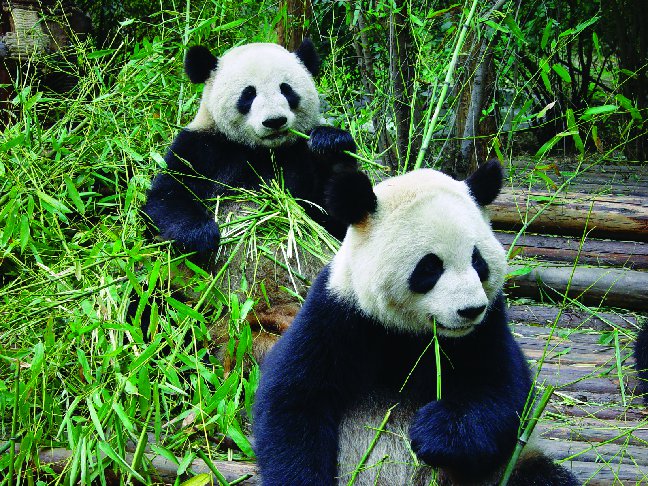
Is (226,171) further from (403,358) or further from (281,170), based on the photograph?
(403,358)

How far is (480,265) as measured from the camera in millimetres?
2412

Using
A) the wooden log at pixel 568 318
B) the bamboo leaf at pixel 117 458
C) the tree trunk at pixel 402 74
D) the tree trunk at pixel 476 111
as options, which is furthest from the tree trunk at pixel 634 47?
the bamboo leaf at pixel 117 458

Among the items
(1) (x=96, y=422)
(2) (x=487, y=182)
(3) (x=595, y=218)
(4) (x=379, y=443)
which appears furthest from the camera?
(3) (x=595, y=218)

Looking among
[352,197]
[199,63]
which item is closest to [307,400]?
[352,197]

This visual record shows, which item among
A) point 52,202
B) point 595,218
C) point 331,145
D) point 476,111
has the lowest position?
point 595,218

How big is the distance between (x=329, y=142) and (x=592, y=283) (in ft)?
5.88

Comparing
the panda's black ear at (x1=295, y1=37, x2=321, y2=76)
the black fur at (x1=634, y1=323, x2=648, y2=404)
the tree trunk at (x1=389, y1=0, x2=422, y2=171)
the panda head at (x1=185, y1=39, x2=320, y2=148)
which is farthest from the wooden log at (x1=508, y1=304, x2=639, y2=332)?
the panda's black ear at (x1=295, y1=37, x2=321, y2=76)

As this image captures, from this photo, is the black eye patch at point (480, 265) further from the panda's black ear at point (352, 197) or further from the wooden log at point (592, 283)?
the wooden log at point (592, 283)

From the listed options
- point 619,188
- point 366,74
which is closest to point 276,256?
point 366,74

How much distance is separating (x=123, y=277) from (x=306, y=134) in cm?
134

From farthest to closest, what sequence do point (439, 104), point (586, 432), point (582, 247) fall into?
point (582, 247)
point (439, 104)
point (586, 432)

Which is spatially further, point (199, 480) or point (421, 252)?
point (199, 480)

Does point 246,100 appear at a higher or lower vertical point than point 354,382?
higher

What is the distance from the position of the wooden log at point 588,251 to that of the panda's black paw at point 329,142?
1.66 metres
